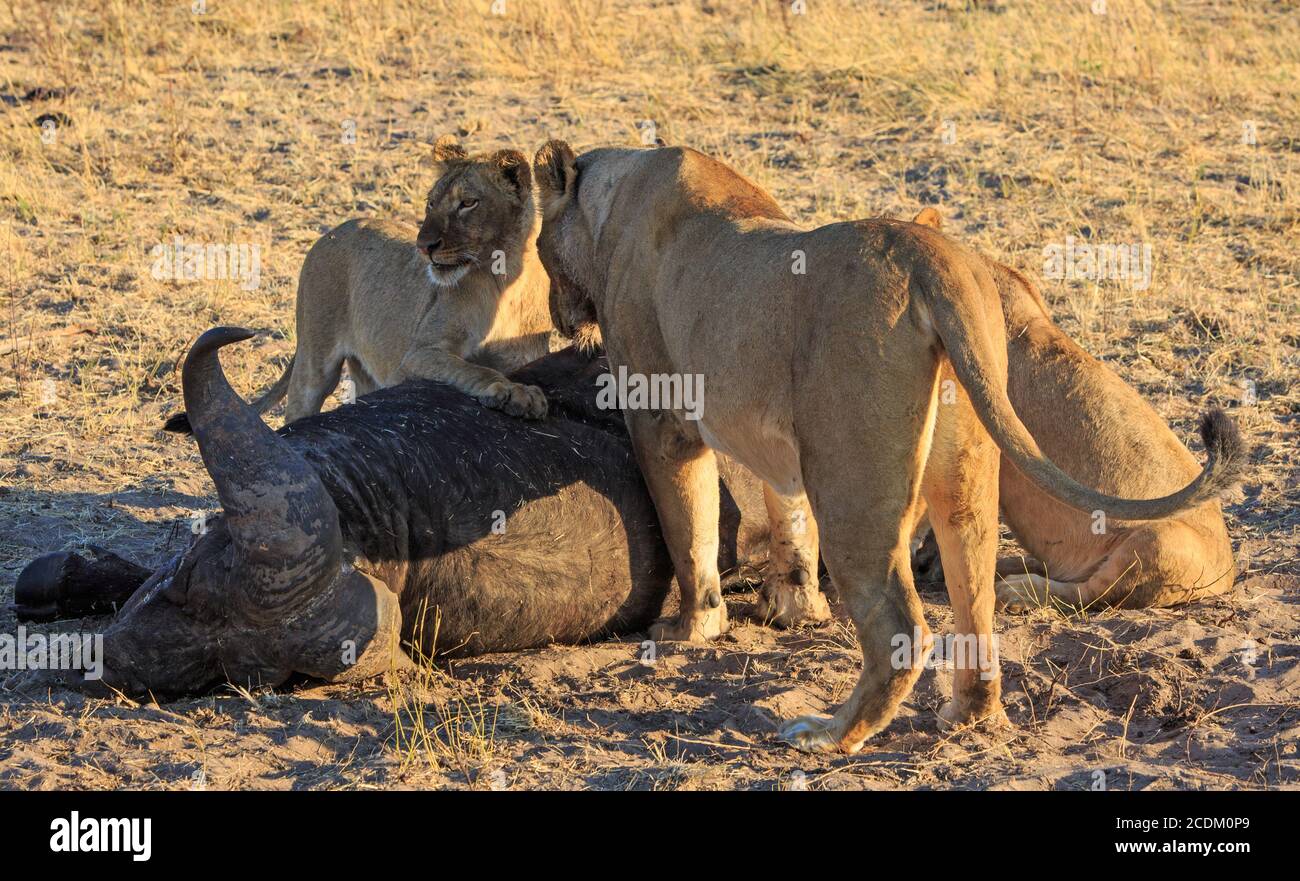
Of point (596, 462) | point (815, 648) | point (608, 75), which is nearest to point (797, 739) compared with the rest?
point (815, 648)

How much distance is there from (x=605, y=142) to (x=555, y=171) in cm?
491

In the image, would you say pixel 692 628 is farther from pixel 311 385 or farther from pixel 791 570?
pixel 311 385

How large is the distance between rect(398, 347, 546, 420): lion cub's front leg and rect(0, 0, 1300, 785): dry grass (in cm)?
115

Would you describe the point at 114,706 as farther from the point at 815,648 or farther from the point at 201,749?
the point at 815,648

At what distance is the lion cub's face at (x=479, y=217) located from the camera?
271 inches

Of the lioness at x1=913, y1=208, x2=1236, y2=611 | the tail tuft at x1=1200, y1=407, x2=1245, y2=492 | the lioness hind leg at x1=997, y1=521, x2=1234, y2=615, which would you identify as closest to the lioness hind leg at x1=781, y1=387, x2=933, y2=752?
the tail tuft at x1=1200, y1=407, x2=1245, y2=492

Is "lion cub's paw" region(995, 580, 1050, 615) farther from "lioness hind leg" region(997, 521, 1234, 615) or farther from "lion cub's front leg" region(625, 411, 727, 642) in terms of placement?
"lion cub's front leg" region(625, 411, 727, 642)

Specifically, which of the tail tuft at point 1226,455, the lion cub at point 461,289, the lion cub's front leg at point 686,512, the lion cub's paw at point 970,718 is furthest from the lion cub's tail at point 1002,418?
the lion cub at point 461,289

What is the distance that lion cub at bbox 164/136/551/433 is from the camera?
689 cm

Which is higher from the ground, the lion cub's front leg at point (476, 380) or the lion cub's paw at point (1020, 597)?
the lion cub's front leg at point (476, 380)

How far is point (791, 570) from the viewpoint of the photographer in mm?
6031

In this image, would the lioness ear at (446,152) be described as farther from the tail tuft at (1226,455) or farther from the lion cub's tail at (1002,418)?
the tail tuft at (1226,455)

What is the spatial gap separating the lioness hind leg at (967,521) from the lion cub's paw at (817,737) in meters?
0.40

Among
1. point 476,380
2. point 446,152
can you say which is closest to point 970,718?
point 476,380
